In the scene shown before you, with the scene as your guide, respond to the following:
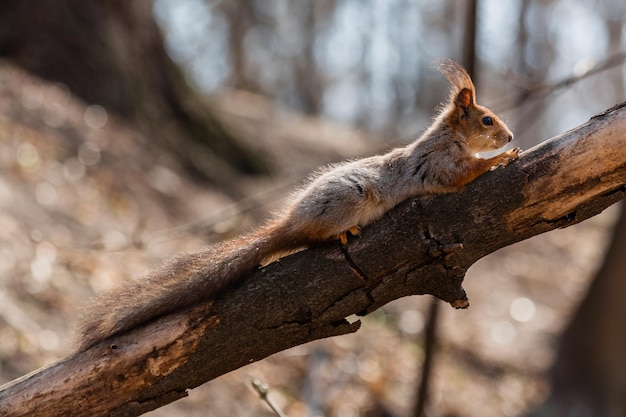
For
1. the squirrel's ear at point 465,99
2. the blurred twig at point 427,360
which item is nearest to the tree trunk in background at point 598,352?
the blurred twig at point 427,360

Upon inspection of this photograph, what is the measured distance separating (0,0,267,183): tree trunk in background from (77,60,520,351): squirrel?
552 cm

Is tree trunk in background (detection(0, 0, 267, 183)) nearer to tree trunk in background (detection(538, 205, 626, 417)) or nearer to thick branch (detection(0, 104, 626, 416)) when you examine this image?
tree trunk in background (detection(538, 205, 626, 417))

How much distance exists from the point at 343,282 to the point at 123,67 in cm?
659

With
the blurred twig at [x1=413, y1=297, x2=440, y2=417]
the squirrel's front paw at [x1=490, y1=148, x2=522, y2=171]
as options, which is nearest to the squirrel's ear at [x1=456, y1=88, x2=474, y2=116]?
the squirrel's front paw at [x1=490, y1=148, x2=522, y2=171]

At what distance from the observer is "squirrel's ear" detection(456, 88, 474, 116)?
130 inches

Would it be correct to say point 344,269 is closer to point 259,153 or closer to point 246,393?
point 246,393

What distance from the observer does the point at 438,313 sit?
470 centimetres

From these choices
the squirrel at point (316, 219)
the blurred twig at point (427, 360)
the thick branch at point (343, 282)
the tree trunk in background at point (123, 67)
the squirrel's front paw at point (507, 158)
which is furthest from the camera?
the tree trunk in background at point (123, 67)

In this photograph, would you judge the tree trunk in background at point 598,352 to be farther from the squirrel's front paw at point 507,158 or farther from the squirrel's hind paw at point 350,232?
the squirrel's hind paw at point 350,232

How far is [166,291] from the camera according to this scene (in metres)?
2.78

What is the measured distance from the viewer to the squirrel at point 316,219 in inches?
109

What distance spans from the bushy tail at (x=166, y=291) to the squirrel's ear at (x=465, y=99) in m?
1.15

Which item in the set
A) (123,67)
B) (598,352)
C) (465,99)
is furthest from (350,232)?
(123,67)

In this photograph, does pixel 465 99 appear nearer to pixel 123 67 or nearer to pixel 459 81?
pixel 459 81
